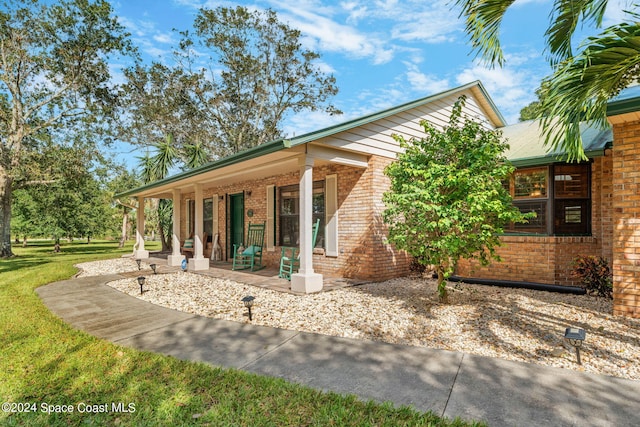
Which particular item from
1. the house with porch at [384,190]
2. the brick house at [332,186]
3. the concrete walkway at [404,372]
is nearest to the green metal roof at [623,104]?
the house with porch at [384,190]

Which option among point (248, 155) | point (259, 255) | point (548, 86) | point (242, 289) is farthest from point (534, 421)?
point (259, 255)

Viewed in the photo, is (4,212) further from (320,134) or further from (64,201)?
(320,134)

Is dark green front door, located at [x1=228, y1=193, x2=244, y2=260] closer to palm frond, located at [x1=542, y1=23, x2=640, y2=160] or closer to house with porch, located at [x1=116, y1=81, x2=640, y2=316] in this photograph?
house with porch, located at [x1=116, y1=81, x2=640, y2=316]

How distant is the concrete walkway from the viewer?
242cm

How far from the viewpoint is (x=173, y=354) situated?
3.49 m

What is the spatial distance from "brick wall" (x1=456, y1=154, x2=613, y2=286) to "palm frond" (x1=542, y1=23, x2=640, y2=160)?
243 cm

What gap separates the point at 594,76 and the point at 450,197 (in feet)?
7.03

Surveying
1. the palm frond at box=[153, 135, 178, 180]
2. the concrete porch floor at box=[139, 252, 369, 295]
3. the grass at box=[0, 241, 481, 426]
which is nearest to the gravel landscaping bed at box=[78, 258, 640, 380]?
the concrete porch floor at box=[139, 252, 369, 295]

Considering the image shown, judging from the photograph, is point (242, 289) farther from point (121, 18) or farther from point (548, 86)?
point (121, 18)

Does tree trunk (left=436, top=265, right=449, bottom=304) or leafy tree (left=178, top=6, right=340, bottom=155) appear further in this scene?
leafy tree (left=178, top=6, right=340, bottom=155)

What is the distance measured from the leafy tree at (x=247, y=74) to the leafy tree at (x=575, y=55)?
18.0 m

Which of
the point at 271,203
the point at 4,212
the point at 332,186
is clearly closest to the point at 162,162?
the point at 4,212

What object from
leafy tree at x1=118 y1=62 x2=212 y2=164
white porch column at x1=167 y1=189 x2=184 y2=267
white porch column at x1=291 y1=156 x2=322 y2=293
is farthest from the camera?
leafy tree at x1=118 y1=62 x2=212 y2=164

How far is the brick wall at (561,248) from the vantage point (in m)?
6.05
